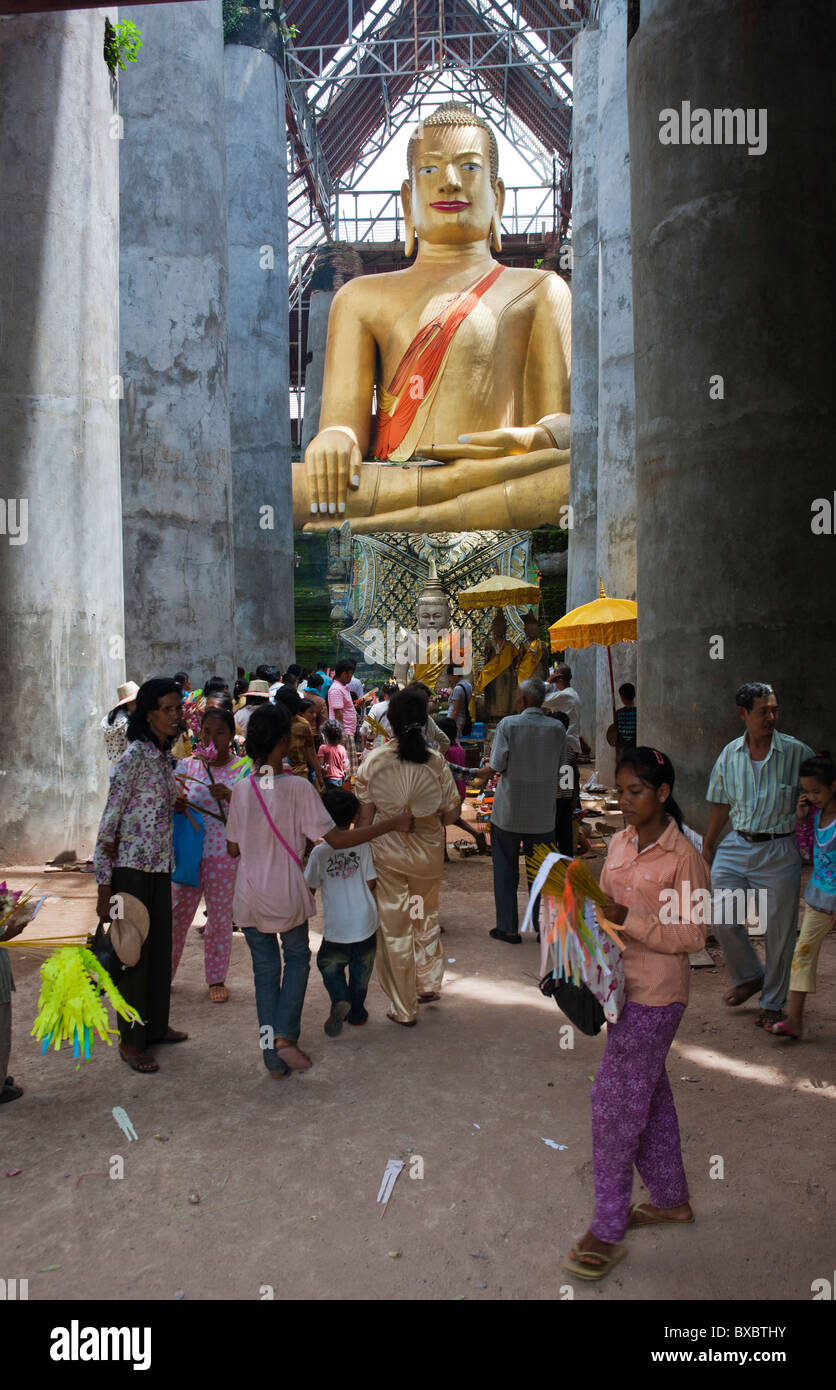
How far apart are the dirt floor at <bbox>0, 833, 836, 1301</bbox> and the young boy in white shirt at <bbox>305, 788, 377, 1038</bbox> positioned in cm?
23

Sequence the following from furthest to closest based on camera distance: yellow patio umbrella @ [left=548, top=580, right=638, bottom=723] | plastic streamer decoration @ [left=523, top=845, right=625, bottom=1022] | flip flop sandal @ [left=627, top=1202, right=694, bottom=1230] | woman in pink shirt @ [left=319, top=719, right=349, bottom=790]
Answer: yellow patio umbrella @ [left=548, top=580, right=638, bottom=723] → woman in pink shirt @ [left=319, top=719, right=349, bottom=790] → flip flop sandal @ [left=627, top=1202, right=694, bottom=1230] → plastic streamer decoration @ [left=523, top=845, right=625, bottom=1022]

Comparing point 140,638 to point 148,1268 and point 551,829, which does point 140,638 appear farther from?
point 148,1268

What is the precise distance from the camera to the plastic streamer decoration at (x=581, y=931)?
263 centimetres

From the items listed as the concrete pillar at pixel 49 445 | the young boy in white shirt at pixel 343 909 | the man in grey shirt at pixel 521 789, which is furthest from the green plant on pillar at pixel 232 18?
the young boy in white shirt at pixel 343 909

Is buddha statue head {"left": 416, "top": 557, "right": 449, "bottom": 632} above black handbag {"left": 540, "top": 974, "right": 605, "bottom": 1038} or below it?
above

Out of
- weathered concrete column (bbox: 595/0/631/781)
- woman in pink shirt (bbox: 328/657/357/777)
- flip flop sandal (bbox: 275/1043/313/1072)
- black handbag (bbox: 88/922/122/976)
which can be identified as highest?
weathered concrete column (bbox: 595/0/631/781)

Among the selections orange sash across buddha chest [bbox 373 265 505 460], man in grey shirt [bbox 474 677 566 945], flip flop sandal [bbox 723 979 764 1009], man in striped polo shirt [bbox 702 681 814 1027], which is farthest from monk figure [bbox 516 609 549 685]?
man in striped polo shirt [bbox 702 681 814 1027]

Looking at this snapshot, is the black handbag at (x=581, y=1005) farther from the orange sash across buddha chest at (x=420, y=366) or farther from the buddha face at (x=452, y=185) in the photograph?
the buddha face at (x=452, y=185)

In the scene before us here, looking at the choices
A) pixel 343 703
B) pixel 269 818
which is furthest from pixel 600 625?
pixel 269 818

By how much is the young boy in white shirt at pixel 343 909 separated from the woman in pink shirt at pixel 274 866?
290 millimetres

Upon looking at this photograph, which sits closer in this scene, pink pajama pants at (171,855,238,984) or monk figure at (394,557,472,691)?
pink pajama pants at (171,855,238,984)

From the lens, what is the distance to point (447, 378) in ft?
59.4

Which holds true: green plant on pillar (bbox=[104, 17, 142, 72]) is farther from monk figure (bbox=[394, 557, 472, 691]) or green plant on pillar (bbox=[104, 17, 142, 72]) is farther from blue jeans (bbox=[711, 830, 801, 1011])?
monk figure (bbox=[394, 557, 472, 691])

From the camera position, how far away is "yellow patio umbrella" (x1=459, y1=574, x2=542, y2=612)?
1345 cm
